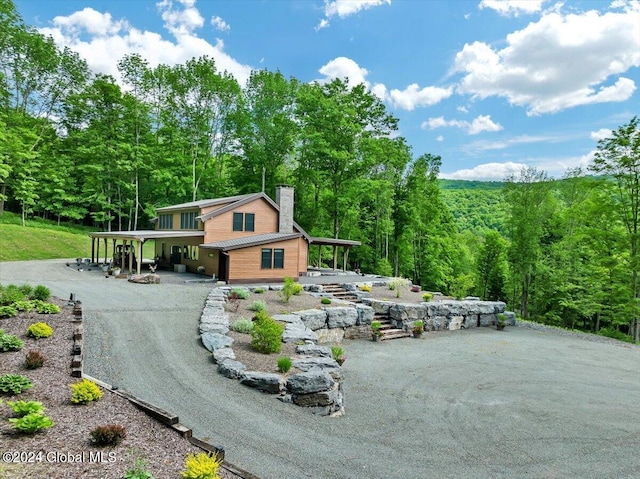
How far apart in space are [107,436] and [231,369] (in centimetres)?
344

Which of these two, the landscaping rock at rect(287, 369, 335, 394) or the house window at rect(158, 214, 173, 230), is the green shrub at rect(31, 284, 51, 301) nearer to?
the landscaping rock at rect(287, 369, 335, 394)

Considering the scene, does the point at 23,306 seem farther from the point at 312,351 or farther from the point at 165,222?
the point at 165,222

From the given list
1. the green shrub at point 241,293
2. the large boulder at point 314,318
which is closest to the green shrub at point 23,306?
the green shrub at point 241,293

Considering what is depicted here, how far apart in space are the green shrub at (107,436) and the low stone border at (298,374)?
3.11 metres

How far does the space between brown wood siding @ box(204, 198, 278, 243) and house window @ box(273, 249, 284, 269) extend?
4.01m

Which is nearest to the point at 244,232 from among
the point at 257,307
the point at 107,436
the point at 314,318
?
the point at 257,307

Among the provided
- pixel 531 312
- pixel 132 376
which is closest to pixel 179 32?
pixel 132 376

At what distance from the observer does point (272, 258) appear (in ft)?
73.6

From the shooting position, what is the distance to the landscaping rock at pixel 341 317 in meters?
14.8

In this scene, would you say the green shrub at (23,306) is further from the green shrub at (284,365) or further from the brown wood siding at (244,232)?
the brown wood siding at (244,232)

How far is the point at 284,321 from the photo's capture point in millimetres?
12930

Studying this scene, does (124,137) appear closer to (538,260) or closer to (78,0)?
(78,0)

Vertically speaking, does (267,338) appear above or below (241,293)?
below

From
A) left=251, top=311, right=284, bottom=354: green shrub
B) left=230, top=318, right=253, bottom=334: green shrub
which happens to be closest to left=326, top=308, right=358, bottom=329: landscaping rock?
left=230, top=318, right=253, bottom=334: green shrub
